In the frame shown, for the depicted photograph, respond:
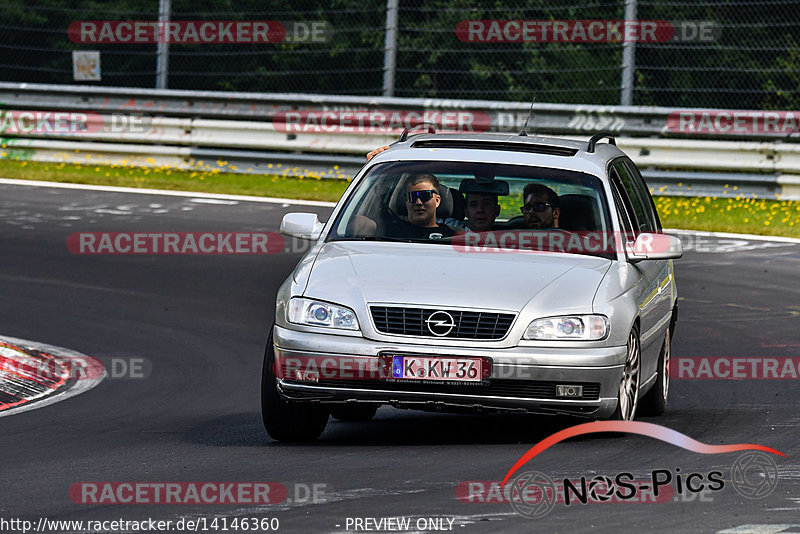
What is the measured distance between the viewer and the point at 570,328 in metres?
7.86

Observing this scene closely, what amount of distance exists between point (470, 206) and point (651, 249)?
3.51 ft

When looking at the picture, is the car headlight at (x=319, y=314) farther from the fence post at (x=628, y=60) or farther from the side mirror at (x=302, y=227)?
the fence post at (x=628, y=60)

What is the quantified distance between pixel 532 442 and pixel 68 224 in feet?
32.6

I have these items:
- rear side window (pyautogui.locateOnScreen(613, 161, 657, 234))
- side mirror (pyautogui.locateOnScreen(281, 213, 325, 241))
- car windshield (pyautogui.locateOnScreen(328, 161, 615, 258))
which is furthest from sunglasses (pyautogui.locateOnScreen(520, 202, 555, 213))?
side mirror (pyautogui.locateOnScreen(281, 213, 325, 241))

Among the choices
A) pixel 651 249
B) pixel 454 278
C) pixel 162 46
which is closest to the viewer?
pixel 454 278

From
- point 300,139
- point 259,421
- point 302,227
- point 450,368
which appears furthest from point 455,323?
point 300,139

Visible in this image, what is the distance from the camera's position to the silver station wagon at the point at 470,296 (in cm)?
778

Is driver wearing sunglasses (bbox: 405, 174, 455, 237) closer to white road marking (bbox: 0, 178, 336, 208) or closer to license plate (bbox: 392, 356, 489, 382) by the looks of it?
license plate (bbox: 392, 356, 489, 382)

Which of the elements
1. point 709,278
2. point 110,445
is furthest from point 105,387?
point 709,278

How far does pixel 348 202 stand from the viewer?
9.10 m

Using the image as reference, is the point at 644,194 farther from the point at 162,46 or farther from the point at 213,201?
the point at 162,46

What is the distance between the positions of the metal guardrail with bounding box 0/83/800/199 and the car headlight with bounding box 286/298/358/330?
1152cm

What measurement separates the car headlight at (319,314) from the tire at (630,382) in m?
1.42

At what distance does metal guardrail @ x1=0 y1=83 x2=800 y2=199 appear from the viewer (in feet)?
61.9
